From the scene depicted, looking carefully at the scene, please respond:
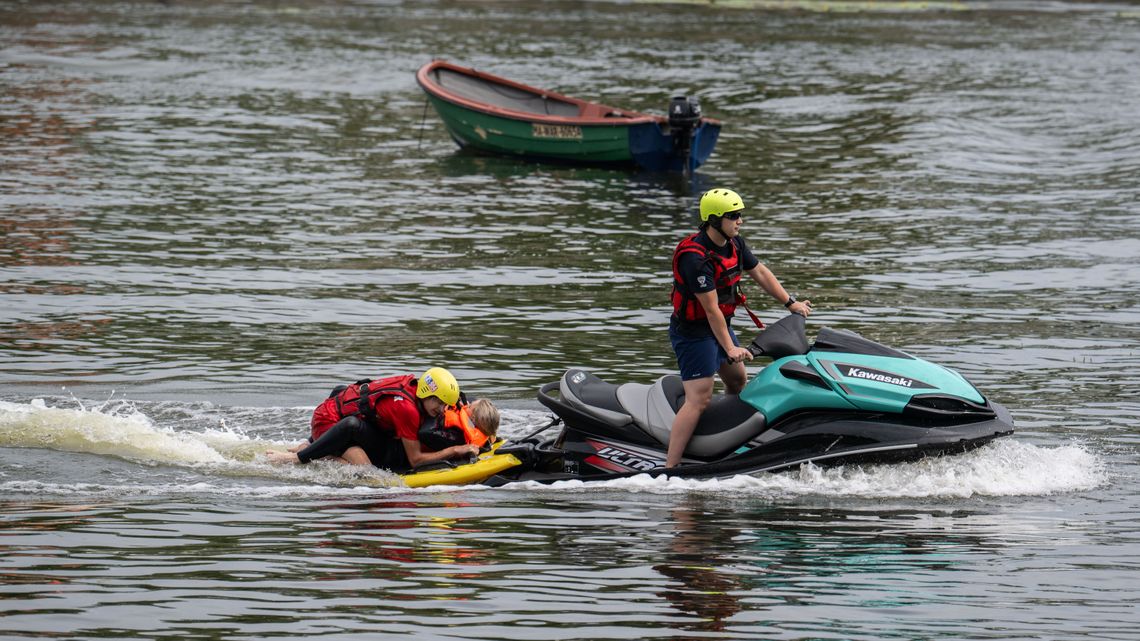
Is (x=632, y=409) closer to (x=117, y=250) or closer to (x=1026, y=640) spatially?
(x=1026, y=640)

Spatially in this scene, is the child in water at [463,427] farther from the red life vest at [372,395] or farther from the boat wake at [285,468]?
the boat wake at [285,468]

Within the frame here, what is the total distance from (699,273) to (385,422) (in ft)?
8.57

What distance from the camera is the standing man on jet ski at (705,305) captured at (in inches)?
377

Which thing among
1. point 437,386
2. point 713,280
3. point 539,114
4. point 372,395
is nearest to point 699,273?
point 713,280

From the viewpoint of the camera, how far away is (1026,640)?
712 cm

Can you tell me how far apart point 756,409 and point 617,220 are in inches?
523

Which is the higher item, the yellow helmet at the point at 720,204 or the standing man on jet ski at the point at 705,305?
the yellow helmet at the point at 720,204

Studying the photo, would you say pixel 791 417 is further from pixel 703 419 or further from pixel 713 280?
pixel 713 280

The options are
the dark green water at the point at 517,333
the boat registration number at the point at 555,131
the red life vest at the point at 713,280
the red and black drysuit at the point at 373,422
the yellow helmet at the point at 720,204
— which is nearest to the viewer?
the dark green water at the point at 517,333

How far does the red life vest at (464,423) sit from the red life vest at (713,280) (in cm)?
182

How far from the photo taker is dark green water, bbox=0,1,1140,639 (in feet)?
25.7

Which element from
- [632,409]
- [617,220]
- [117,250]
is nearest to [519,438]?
[632,409]

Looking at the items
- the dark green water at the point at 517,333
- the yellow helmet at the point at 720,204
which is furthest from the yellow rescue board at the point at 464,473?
the yellow helmet at the point at 720,204

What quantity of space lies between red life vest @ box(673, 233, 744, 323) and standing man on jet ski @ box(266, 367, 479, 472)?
1.76 metres
